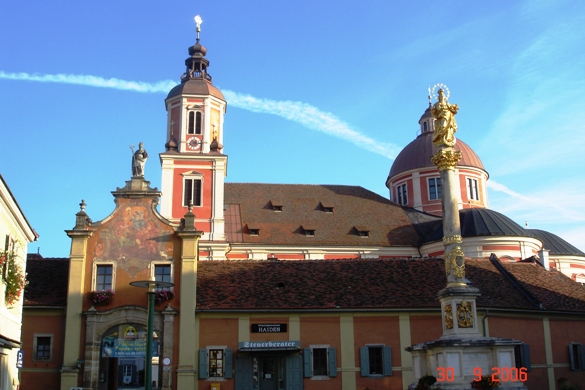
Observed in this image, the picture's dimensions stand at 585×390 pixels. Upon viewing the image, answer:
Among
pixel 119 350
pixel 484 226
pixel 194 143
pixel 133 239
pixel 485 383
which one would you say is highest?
pixel 194 143

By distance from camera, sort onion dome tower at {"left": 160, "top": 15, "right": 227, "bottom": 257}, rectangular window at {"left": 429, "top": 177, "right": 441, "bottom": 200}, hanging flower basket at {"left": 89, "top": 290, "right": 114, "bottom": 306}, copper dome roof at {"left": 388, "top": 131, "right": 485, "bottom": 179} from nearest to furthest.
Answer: hanging flower basket at {"left": 89, "top": 290, "right": 114, "bottom": 306}, onion dome tower at {"left": 160, "top": 15, "right": 227, "bottom": 257}, rectangular window at {"left": 429, "top": 177, "right": 441, "bottom": 200}, copper dome roof at {"left": 388, "top": 131, "right": 485, "bottom": 179}

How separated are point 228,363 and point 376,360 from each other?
253 inches

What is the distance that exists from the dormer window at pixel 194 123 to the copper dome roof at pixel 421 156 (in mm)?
19611

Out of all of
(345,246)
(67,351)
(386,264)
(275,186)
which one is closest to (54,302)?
(67,351)

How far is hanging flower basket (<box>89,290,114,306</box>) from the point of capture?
29.3 m

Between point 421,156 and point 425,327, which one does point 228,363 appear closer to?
point 425,327

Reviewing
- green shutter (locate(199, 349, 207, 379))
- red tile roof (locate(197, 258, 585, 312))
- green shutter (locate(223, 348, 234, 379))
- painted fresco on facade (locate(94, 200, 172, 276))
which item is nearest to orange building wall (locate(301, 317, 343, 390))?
red tile roof (locate(197, 258, 585, 312))

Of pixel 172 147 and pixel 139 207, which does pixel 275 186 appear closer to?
pixel 172 147

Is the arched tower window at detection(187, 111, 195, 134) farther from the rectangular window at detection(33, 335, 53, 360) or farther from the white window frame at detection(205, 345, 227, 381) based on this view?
the white window frame at detection(205, 345, 227, 381)

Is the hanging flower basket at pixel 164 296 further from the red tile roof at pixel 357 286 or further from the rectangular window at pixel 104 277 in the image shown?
the rectangular window at pixel 104 277

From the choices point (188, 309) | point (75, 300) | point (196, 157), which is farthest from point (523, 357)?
point (196, 157)

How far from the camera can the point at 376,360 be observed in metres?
29.7

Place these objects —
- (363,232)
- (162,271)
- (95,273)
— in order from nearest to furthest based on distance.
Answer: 1. (95,273)
2. (162,271)
3. (363,232)

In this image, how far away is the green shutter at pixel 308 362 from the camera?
29.1 m
